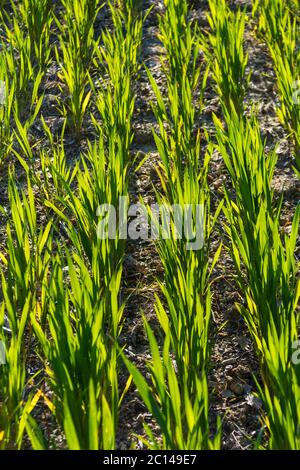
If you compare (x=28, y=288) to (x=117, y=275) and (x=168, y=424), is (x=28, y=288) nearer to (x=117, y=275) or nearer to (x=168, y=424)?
(x=117, y=275)

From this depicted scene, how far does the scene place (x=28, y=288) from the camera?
1.50 m

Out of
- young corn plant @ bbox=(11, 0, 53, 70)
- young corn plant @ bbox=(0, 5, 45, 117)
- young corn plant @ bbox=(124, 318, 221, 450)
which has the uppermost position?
young corn plant @ bbox=(11, 0, 53, 70)

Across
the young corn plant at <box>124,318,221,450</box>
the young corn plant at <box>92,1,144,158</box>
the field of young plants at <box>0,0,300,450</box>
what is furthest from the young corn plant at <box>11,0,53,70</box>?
the young corn plant at <box>124,318,221,450</box>

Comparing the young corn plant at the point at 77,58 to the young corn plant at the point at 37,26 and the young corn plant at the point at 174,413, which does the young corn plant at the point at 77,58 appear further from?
the young corn plant at the point at 174,413

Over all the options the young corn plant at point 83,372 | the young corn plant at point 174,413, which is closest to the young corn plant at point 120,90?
the young corn plant at point 83,372

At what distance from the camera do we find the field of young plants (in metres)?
1.21

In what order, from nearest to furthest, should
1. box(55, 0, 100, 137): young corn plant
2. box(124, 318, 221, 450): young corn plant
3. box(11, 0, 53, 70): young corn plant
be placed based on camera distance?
1. box(124, 318, 221, 450): young corn plant
2. box(55, 0, 100, 137): young corn plant
3. box(11, 0, 53, 70): young corn plant

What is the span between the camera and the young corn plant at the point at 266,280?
1.16 metres

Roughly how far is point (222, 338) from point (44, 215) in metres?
0.69

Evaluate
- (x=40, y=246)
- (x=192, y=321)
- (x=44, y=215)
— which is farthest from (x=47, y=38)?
(x=192, y=321)

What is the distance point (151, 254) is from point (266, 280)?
451 millimetres

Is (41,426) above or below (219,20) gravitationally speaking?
below

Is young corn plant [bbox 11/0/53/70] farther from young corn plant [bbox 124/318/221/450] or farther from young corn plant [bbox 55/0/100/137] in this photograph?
young corn plant [bbox 124/318/221/450]

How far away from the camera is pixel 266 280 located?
1.43 m
